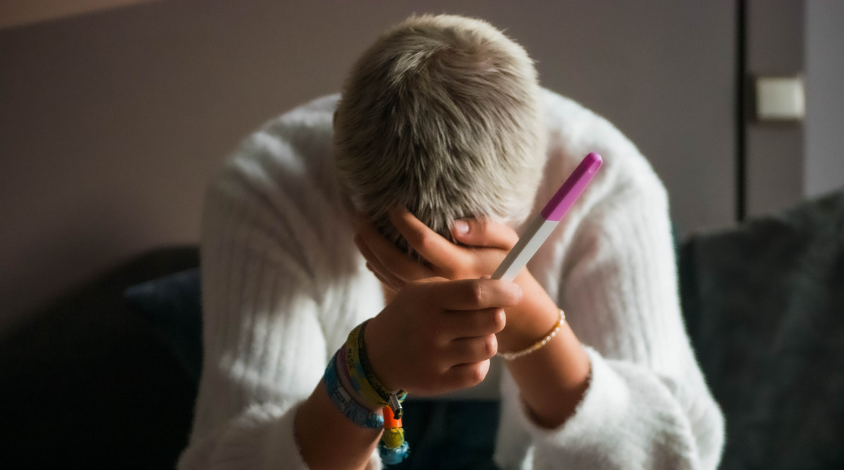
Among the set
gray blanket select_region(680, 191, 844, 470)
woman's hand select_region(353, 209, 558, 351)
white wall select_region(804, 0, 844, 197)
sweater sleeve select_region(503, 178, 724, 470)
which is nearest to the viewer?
woman's hand select_region(353, 209, 558, 351)

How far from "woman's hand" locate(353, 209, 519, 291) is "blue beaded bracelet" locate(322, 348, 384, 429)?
4.0 inches

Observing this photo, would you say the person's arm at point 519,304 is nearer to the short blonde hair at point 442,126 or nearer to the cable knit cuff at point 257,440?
the short blonde hair at point 442,126

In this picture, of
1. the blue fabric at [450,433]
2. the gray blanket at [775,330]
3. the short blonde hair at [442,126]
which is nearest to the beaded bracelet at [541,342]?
the short blonde hair at [442,126]

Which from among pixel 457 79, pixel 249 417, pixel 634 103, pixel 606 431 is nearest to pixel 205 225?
pixel 249 417

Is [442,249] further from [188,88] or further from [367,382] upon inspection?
[188,88]

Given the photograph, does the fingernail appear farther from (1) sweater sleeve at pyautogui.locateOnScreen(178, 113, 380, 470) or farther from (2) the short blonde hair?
(1) sweater sleeve at pyautogui.locateOnScreen(178, 113, 380, 470)

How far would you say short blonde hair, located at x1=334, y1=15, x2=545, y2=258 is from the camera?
471 millimetres

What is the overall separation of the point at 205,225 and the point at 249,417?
8.6 inches

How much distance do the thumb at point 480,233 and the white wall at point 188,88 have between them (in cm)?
60

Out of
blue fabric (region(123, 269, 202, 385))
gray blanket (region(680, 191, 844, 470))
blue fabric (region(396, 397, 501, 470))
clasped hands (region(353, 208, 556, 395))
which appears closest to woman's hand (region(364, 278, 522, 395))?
clasped hands (region(353, 208, 556, 395))

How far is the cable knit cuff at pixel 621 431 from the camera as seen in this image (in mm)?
579

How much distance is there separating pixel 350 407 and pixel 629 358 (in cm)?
32

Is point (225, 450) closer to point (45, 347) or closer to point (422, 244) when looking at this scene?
point (422, 244)

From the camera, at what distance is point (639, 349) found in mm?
643
